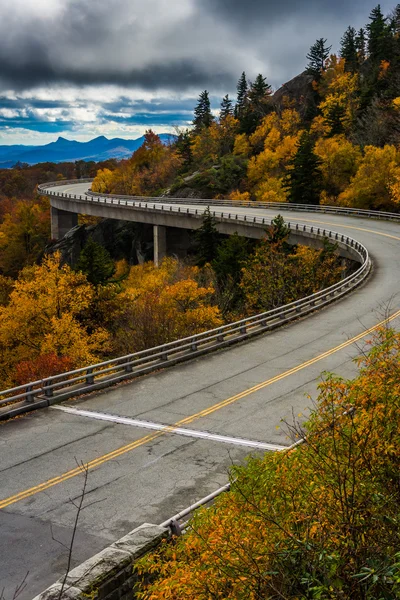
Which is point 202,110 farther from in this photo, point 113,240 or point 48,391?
point 48,391

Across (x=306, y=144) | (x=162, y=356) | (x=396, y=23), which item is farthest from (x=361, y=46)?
(x=162, y=356)

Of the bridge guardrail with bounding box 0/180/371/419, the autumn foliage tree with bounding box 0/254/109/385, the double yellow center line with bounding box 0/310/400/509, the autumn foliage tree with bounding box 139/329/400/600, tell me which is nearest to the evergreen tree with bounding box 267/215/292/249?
the bridge guardrail with bounding box 0/180/371/419

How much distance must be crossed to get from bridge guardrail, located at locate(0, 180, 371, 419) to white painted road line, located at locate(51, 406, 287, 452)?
3.09 ft

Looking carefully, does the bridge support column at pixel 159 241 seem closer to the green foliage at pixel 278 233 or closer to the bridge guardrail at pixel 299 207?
the bridge guardrail at pixel 299 207

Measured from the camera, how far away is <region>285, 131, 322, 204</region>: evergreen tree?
7238 centimetres

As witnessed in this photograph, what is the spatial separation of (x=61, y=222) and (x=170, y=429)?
94658 millimetres

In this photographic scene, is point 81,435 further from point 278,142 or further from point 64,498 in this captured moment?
point 278,142

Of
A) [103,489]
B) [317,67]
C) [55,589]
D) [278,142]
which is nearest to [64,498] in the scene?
[103,489]

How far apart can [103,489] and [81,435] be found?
3260mm

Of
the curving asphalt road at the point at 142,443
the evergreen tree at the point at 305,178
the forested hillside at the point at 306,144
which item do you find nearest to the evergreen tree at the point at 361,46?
the forested hillside at the point at 306,144

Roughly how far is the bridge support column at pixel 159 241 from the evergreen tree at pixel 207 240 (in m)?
14.8

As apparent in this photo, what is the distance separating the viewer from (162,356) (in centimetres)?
2242

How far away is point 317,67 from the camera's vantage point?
125 meters

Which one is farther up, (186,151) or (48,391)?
(186,151)
